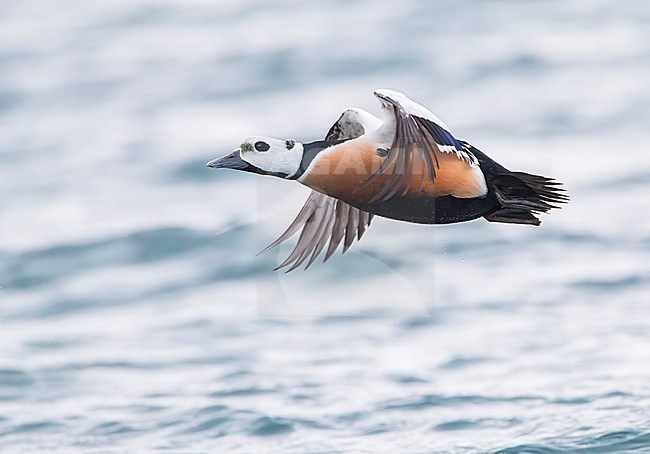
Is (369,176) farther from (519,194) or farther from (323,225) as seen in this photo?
(323,225)

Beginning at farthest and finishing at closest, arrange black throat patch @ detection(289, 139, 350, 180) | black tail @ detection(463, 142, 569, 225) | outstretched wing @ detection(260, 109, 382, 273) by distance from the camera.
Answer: outstretched wing @ detection(260, 109, 382, 273)
black tail @ detection(463, 142, 569, 225)
black throat patch @ detection(289, 139, 350, 180)

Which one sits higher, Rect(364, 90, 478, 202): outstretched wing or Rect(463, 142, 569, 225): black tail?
Rect(364, 90, 478, 202): outstretched wing

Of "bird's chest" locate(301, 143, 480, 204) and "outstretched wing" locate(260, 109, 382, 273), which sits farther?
"outstretched wing" locate(260, 109, 382, 273)

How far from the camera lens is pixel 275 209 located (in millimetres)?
3090

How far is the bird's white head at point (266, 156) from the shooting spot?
2371 millimetres

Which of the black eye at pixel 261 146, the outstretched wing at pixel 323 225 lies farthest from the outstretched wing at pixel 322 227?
the black eye at pixel 261 146

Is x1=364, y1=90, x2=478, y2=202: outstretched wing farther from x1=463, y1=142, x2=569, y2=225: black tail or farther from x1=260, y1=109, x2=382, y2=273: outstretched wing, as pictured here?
x1=260, y1=109, x2=382, y2=273: outstretched wing

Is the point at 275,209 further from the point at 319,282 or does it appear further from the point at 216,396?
the point at 216,396

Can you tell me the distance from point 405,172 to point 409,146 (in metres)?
0.06

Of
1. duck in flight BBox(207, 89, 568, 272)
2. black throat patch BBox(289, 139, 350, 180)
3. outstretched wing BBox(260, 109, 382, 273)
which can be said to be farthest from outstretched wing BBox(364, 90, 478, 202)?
outstretched wing BBox(260, 109, 382, 273)

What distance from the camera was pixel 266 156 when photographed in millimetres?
2387

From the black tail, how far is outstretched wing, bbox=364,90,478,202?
47 mm

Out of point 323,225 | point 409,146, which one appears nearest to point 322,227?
point 323,225

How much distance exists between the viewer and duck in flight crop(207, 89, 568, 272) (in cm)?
239
